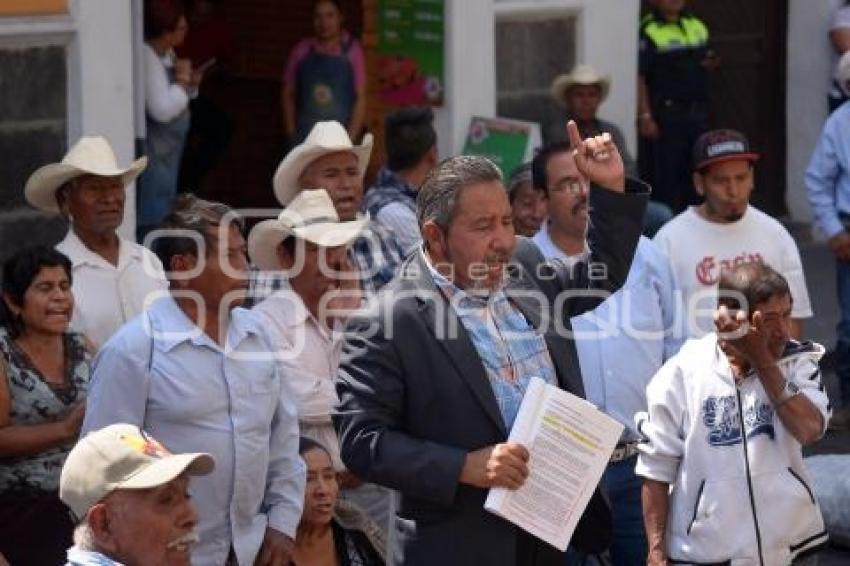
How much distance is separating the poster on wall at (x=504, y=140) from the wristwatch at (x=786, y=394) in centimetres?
452

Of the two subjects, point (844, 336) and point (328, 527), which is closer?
point (328, 527)

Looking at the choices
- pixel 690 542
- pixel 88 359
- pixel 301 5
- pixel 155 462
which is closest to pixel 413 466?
pixel 155 462

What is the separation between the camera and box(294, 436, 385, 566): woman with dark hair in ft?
24.7

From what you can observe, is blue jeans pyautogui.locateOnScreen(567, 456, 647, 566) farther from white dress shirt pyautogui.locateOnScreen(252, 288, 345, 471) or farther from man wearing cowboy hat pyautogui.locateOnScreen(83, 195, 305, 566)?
man wearing cowboy hat pyautogui.locateOnScreen(83, 195, 305, 566)

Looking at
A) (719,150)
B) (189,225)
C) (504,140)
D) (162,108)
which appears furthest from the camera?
(504,140)

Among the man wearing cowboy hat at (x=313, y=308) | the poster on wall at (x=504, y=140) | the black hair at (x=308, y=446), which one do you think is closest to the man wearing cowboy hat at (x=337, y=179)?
the man wearing cowboy hat at (x=313, y=308)

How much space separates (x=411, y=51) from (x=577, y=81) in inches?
34.0

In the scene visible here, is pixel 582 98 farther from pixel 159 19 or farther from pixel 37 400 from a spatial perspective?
pixel 37 400

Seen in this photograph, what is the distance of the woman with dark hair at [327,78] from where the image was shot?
1225 cm

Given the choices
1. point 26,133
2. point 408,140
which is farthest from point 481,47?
point 26,133

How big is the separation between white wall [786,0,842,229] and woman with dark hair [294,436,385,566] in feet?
23.4

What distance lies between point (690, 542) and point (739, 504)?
198 mm

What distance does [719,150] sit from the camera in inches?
359

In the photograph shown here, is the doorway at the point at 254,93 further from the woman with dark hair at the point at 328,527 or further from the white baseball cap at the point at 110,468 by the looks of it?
the white baseball cap at the point at 110,468
